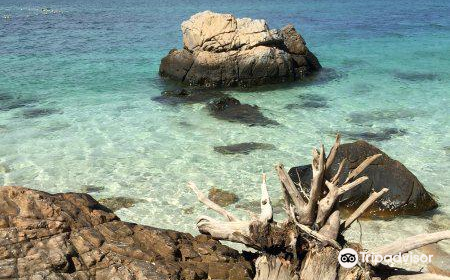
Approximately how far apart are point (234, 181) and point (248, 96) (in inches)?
451

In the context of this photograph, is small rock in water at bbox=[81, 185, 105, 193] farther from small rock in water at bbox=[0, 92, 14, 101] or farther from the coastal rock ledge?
the coastal rock ledge

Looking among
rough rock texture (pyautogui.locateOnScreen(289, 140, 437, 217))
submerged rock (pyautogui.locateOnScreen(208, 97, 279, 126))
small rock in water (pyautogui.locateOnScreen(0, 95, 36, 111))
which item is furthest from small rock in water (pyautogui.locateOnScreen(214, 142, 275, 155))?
small rock in water (pyautogui.locateOnScreen(0, 95, 36, 111))

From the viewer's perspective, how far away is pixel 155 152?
18203 millimetres

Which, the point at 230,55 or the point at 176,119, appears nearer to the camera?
the point at 176,119

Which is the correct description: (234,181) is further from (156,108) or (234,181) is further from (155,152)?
(156,108)

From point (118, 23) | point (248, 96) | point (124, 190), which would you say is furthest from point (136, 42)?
point (124, 190)

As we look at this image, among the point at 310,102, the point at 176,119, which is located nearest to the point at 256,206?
the point at 176,119

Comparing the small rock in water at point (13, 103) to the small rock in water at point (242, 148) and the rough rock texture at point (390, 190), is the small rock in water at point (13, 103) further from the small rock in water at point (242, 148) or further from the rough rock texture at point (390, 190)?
the rough rock texture at point (390, 190)

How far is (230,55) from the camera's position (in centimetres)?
2817

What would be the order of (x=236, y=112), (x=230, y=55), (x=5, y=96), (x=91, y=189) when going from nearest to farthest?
(x=91, y=189) < (x=236, y=112) < (x=5, y=96) < (x=230, y=55)

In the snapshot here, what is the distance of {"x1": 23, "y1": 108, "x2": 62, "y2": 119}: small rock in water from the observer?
22859mm

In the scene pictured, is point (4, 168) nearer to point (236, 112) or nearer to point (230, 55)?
point (236, 112)

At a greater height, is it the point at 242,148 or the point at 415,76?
the point at 415,76

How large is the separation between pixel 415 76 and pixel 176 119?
16762 mm
